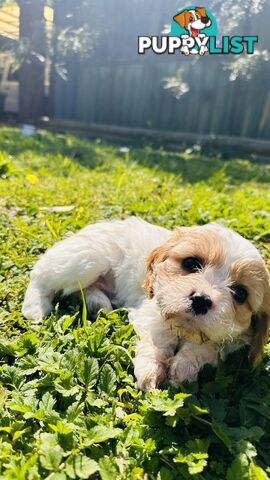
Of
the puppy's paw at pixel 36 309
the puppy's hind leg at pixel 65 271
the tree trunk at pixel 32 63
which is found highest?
the tree trunk at pixel 32 63

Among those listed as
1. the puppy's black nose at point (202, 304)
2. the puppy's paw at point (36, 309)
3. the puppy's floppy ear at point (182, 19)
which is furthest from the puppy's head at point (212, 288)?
the puppy's floppy ear at point (182, 19)

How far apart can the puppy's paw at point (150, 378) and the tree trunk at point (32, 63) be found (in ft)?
26.7

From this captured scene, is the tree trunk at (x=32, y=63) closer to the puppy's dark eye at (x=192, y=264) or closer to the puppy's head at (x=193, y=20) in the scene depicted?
the puppy's head at (x=193, y=20)

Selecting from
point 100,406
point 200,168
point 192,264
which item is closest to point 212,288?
point 192,264

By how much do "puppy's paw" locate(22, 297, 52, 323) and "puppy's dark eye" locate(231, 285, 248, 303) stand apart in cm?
133

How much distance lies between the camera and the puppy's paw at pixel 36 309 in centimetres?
296

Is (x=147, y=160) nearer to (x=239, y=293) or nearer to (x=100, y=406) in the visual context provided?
(x=239, y=293)

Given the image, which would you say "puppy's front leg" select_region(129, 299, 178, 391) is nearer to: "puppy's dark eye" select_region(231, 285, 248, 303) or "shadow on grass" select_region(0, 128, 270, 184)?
"puppy's dark eye" select_region(231, 285, 248, 303)

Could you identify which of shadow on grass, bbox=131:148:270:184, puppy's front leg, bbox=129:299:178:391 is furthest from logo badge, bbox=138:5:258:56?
puppy's front leg, bbox=129:299:178:391

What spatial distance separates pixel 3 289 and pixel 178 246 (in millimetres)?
1441

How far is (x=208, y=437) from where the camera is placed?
2059mm

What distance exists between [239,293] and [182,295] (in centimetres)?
39

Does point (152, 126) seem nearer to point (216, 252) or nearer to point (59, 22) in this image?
point (59, 22)

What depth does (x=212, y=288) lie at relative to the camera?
8.05 ft
